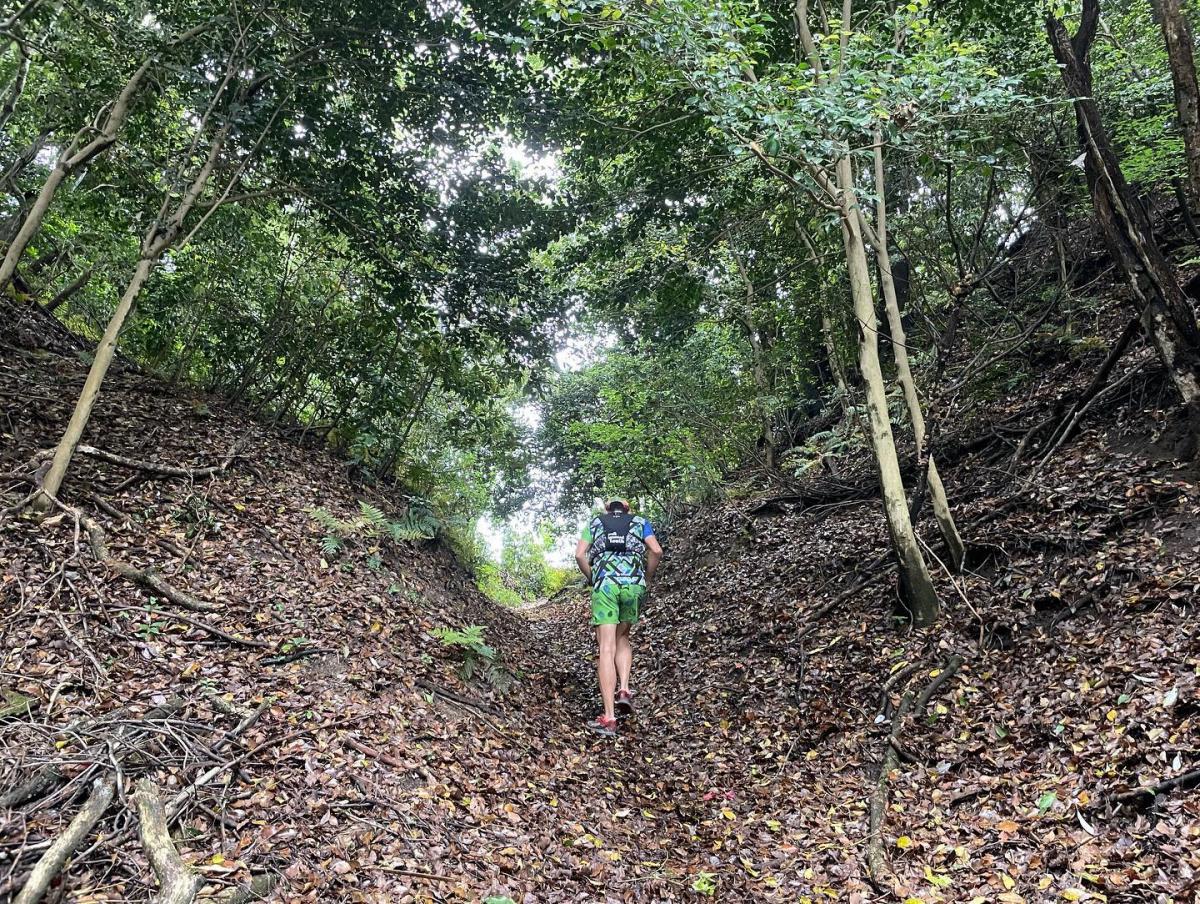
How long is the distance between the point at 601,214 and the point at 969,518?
636 cm

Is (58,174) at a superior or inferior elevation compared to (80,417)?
superior

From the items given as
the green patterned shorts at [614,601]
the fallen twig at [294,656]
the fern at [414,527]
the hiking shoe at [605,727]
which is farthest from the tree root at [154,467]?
the hiking shoe at [605,727]

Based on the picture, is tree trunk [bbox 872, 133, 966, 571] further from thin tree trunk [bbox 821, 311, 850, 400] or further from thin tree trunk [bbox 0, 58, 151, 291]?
thin tree trunk [bbox 0, 58, 151, 291]

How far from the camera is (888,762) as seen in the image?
15.1 ft

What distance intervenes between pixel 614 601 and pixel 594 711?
1.46 m

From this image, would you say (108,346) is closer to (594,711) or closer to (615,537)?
(615,537)

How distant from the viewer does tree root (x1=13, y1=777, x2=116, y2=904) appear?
2.48 meters

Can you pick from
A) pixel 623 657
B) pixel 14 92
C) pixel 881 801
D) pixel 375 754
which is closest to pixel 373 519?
pixel 623 657

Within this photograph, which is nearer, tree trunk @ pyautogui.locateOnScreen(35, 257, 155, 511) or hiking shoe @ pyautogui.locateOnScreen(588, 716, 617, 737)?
tree trunk @ pyautogui.locateOnScreen(35, 257, 155, 511)

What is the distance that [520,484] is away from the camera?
67.8 feet

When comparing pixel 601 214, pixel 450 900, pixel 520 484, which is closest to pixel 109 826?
pixel 450 900

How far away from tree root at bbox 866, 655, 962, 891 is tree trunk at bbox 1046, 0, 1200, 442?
10.3 ft

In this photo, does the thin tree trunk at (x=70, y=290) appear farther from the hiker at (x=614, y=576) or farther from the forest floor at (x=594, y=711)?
the hiker at (x=614, y=576)

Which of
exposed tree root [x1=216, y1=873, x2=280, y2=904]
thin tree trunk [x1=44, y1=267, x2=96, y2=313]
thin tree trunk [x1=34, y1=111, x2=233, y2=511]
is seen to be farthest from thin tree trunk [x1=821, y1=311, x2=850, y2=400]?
thin tree trunk [x1=44, y1=267, x2=96, y2=313]
